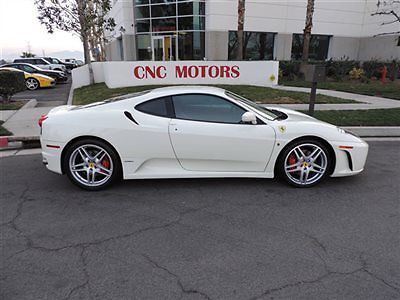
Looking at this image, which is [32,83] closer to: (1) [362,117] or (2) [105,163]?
(2) [105,163]

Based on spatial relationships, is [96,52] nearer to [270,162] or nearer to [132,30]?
[132,30]

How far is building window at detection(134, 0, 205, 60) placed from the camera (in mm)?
21953

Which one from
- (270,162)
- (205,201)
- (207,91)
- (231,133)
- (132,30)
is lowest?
(205,201)

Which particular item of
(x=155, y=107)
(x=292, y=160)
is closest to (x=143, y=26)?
(x=155, y=107)

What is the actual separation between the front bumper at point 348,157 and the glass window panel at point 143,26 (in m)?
21.8

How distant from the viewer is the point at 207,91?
13.9ft

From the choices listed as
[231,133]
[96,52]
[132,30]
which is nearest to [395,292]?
[231,133]

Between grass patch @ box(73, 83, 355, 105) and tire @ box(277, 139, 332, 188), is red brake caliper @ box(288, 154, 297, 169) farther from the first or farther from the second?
grass patch @ box(73, 83, 355, 105)

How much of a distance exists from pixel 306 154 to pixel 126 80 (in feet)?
33.6

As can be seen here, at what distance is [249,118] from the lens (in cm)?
399

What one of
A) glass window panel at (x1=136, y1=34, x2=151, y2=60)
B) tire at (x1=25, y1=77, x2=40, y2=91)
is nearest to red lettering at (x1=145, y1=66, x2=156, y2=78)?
tire at (x1=25, y1=77, x2=40, y2=91)

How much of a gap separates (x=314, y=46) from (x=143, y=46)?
13.2 meters

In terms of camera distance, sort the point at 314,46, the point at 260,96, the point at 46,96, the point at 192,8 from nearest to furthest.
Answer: the point at 260,96 → the point at 46,96 → the point at 192,8 → the point at 314,46

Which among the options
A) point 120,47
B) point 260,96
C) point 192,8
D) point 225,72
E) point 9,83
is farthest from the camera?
point 120,47
